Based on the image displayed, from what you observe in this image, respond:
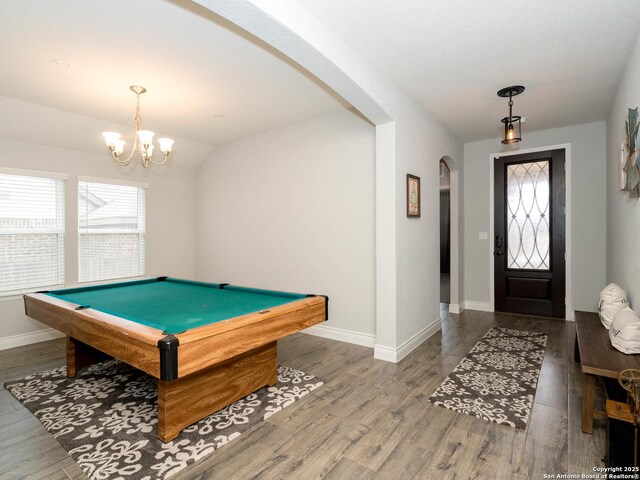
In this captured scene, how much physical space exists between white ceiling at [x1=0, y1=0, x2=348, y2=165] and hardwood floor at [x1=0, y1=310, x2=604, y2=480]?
262 centimetres

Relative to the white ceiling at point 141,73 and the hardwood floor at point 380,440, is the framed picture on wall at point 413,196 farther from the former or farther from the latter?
the hardwood floor at point 380,440

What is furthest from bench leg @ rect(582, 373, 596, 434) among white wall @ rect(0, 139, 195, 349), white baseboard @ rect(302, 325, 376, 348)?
white wall @ rect(0, 139, 195, 349)

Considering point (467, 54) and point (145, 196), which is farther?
point (145, 196)

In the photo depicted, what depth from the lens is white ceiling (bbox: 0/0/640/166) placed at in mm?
2148

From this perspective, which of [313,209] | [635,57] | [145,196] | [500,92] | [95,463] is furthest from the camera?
[145,196]

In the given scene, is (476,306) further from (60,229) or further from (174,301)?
(60,229)

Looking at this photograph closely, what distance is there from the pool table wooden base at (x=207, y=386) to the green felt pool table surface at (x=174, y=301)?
35 cm

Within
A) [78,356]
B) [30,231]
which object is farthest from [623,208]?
[30,231]

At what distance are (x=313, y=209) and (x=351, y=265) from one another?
2.77ft

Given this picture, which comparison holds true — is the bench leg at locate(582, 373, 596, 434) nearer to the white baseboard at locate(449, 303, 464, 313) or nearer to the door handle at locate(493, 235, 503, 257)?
the white baseboard at locate(449, 303, 464, 313)

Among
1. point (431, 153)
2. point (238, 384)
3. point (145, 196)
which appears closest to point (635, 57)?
point (431, 153)

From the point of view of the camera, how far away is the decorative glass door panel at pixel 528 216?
4762mm

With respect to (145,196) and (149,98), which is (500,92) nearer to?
(149,98)

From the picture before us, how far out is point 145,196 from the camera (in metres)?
5.07
